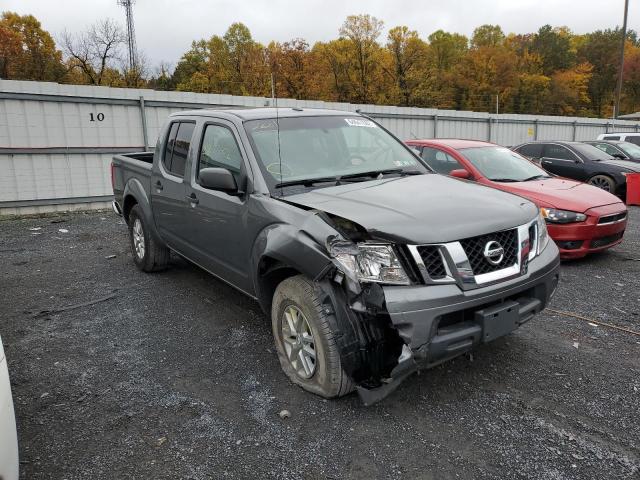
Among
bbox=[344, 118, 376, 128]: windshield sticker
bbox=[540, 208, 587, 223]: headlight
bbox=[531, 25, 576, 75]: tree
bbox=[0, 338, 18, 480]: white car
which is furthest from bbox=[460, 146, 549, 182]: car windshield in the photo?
bbox=[531, 25, 576, 75]: tree

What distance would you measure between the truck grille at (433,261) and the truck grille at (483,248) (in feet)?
0.60

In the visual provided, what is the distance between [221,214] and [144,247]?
2380 millimetres

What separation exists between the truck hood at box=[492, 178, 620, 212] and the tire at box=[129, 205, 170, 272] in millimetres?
4579

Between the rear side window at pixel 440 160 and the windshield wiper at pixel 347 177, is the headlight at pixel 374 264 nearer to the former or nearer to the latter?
the windshield wiper at pixel 347 177

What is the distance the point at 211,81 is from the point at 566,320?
4898 cm

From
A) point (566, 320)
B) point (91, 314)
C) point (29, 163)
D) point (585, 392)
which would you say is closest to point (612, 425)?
point (585, 392)

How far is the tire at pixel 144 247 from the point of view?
18.8 feet

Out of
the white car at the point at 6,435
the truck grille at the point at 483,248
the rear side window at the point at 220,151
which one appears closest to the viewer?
the white car at the point at 6,435

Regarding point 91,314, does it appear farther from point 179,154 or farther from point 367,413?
point 367,413

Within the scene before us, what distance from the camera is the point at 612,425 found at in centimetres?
286

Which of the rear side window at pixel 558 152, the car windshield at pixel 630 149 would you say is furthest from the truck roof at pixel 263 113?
the car windshield at pixel 630 149

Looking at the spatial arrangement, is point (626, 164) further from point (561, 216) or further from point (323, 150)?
point (323, 150)

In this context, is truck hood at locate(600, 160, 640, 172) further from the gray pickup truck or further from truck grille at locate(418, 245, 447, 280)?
truck grille at locate(418, 245, 447, 280)

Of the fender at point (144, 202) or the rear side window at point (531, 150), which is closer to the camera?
the fender at point (144, 202)
